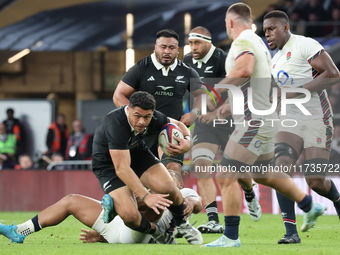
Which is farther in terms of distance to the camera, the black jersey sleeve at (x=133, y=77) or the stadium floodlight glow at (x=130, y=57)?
the stadium floodlight glow at (x=130, y=57)

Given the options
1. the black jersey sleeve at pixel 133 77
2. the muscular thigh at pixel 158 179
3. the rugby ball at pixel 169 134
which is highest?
the black jersey sleeve at pixel 133 77

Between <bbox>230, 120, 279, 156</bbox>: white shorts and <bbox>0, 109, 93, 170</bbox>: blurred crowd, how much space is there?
26.5 ft

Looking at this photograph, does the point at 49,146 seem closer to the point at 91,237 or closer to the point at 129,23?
the point at 129,23

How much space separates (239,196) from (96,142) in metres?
1.87

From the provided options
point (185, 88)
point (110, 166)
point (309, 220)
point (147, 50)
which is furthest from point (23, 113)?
point (309, 220)

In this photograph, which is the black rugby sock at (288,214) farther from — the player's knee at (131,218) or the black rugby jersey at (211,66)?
the black rugby jersey at (211,66)

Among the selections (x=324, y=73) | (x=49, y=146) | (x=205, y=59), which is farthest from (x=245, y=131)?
(x=49, y=146)

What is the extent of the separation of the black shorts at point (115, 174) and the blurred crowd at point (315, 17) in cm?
1110

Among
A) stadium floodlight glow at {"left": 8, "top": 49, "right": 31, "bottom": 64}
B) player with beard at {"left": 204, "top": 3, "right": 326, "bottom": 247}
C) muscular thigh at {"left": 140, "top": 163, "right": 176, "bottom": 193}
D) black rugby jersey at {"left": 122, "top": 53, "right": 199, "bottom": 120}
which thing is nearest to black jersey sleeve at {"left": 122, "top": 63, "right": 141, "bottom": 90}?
black rugby jersey at {"left": 122, "top": 53, "right": 199, "bottom": 120}

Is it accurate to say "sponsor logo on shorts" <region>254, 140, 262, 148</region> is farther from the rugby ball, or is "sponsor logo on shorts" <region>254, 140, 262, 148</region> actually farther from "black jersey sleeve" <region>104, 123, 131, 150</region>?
"black jersey sleeve" <region>104, 123, 131, 150</region>

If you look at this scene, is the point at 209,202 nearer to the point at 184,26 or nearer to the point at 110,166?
the point at 110,166

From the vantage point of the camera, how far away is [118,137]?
5.68m

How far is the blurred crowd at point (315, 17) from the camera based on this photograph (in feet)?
53.6

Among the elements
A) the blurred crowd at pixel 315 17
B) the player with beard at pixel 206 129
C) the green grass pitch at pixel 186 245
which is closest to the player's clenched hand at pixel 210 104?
the player with beard at pixel 206 129
